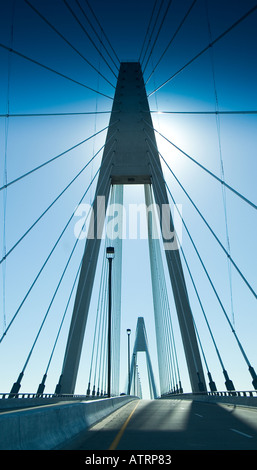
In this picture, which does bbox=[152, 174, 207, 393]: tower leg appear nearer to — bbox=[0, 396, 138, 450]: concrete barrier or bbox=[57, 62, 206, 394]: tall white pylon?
bbox=[57, 62, 206, 394]: tall white pylon

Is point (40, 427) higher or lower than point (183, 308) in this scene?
lower

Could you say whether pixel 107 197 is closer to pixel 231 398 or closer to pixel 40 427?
pixel 231 398

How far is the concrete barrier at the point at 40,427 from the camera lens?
17.6ft

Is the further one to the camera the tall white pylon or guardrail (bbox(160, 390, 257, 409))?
the tall white pylon

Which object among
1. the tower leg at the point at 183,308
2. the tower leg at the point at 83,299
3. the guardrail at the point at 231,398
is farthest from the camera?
the tower leg at the point at 183,308

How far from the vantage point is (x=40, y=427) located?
6598 mm

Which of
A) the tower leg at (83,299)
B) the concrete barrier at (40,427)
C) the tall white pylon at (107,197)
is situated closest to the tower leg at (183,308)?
the tall white pylon at (107,197)

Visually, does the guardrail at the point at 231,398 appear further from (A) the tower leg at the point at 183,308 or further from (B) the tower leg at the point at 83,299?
(B) the tower leg at the point at 83,299

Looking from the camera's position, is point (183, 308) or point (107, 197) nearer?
point (183, 308)

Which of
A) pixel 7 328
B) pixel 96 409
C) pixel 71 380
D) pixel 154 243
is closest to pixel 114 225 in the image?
pixel 154 243

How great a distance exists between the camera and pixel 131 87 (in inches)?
1030

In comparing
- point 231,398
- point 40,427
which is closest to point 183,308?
point 231,398

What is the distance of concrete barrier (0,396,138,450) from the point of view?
5375 mm

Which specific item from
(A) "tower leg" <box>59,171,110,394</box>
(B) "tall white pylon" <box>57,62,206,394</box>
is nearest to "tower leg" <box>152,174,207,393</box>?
(B) "tall white pylon" <box>57,62,206,394</box>
